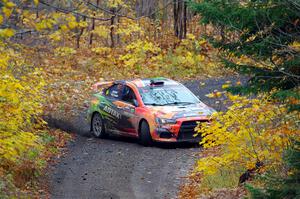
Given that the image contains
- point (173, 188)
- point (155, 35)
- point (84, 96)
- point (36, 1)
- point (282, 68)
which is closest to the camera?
point (36, 1)

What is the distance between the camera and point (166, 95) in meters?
17.6

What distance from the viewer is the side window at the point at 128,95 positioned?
1778cm

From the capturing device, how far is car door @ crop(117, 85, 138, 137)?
17.4 m

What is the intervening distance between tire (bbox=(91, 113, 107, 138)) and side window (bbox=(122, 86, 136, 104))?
112 cm

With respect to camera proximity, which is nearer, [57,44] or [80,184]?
[80,184]

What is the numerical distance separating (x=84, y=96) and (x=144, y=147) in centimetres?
919

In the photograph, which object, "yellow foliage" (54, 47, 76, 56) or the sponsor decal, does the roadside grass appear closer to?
→ the sponsor decal

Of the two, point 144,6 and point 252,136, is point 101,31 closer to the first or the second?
point 144,6

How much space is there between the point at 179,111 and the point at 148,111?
2.66ft

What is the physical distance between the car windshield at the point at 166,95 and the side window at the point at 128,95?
290 millimetres

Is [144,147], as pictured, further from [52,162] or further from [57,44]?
[57,44]

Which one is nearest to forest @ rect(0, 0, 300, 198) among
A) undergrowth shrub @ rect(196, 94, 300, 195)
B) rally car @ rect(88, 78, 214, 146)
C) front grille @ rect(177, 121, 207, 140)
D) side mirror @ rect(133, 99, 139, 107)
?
undergrowth shrub @ rect(196, 94, 300, 195)

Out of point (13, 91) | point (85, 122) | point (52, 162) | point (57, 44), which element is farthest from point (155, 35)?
point (13, 91)

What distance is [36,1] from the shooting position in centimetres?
694
